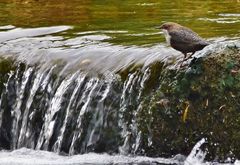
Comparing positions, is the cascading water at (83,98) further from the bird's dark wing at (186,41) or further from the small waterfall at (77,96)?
the bird's dark wing at (186,41)

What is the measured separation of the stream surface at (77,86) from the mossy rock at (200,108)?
0.36 feet

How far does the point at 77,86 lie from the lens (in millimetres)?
9367

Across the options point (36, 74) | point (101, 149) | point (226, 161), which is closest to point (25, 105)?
point (36, 74)

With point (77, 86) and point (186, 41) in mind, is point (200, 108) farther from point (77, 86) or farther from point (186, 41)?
point (77, 86)

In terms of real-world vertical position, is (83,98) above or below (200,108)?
below

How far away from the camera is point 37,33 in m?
11.8

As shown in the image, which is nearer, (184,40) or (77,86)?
(184,40)

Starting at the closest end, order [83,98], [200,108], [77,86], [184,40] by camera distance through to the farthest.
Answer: [184,40], [200,108], [83,98], [77,86]

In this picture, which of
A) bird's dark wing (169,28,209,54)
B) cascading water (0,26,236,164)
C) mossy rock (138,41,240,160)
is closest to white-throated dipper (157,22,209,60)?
bird's dark wing (169,28,209,54)

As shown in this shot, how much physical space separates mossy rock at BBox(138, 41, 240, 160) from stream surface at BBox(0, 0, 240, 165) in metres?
0.11

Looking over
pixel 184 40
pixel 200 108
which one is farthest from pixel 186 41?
pixel 200 108

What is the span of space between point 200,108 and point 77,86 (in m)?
1.59

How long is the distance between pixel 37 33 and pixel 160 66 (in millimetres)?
3267

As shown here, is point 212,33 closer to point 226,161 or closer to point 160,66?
point 160,66
